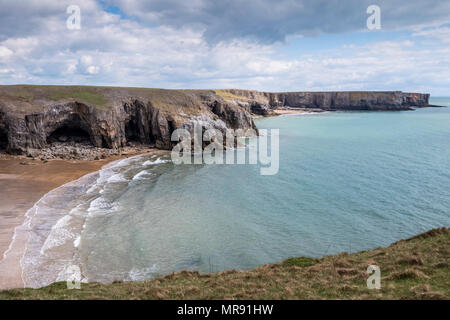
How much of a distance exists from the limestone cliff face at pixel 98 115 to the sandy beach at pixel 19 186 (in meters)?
5.21

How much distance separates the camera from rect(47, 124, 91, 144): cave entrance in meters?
61.2

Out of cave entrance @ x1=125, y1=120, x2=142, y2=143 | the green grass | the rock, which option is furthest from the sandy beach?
the green grass

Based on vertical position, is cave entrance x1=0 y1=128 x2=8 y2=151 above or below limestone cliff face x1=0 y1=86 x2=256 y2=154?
below

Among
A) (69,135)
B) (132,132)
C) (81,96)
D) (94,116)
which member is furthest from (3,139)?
(132,132)

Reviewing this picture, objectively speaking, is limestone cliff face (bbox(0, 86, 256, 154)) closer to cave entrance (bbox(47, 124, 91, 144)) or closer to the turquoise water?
cave entrance (bbox(47, 124, 91, 144))

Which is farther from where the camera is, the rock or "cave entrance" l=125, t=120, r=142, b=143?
"cave entrance" l=125, t=120, r=142, b=143

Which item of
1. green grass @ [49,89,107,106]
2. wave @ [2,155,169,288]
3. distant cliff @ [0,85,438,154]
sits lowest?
wave @ [2,155,169,288]

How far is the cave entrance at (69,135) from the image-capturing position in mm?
61188

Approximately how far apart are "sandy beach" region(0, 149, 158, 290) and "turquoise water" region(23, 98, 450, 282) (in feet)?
14.5

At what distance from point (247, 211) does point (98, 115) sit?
4239 cm

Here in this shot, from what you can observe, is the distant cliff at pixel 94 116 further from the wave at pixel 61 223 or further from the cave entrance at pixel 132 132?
the wave at pixel 61 223

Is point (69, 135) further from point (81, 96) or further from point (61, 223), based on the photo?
point (61, 223)

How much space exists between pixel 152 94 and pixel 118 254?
2150 inches

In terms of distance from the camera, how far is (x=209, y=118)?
71.1m
